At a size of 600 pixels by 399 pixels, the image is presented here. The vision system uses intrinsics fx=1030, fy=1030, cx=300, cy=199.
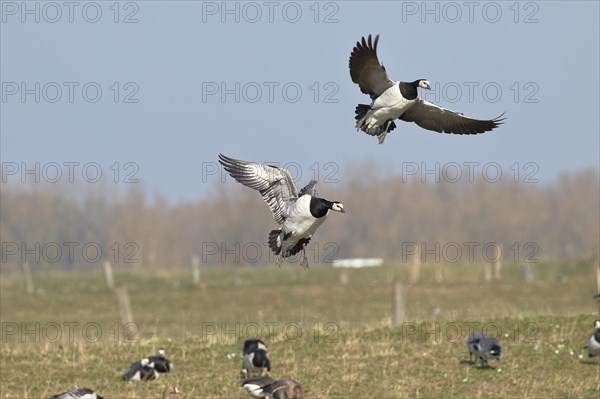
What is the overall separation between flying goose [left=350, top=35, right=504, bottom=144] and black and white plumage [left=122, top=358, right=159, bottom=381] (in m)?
7.46

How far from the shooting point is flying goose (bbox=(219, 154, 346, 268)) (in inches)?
505

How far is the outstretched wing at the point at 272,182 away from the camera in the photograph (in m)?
13.3

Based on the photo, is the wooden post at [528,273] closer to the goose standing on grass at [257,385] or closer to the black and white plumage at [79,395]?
the goose standing on grass at [257,385]

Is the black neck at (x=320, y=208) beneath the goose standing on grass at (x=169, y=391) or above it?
above

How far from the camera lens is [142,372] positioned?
62.8 ft

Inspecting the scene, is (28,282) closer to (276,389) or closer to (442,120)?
(276,389)

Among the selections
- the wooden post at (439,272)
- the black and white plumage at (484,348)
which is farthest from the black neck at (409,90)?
the wooden post at (439,272)

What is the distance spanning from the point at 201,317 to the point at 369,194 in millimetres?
104010

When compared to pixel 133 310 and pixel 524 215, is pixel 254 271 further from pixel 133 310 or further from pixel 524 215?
pixel 524 215

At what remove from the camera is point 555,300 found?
45.2 m

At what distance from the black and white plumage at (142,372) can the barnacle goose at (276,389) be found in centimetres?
285

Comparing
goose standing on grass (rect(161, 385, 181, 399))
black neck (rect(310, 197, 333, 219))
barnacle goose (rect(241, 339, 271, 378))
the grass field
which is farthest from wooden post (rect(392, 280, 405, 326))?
black neck (rect(310, 197, 333, 219))

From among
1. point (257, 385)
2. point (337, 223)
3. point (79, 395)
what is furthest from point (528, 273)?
point (337, 223)

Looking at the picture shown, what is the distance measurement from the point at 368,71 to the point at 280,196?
2.10 meters
